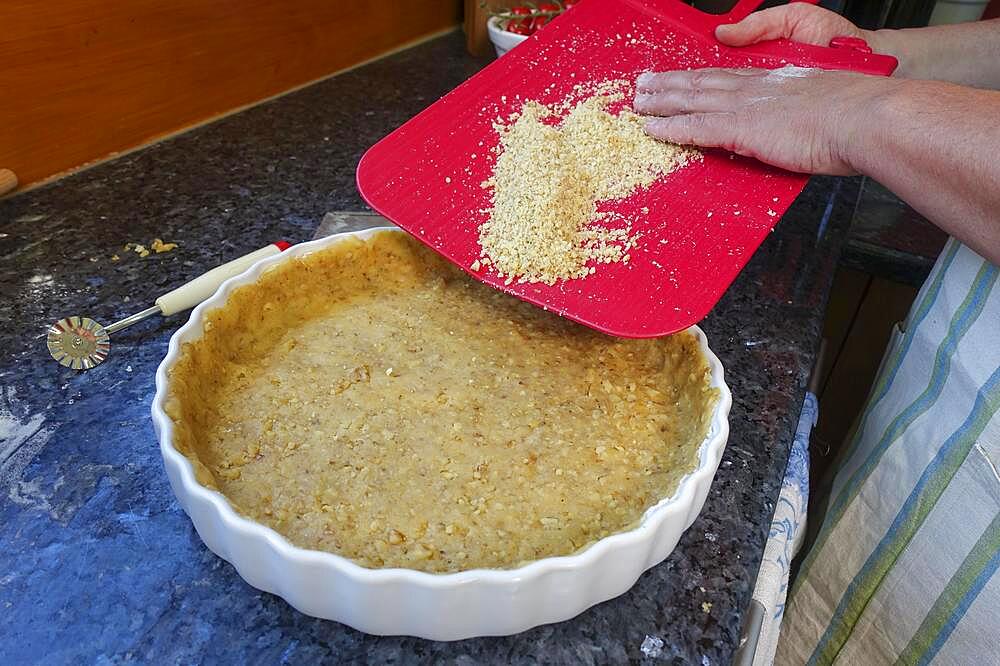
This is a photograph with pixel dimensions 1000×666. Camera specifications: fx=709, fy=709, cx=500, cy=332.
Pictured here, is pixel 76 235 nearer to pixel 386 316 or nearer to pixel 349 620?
pixel 386 316

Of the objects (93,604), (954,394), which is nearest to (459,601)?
(93,604)

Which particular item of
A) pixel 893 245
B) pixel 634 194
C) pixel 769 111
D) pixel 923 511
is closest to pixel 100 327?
pixel 634 194

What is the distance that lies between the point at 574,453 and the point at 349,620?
0.24 meters

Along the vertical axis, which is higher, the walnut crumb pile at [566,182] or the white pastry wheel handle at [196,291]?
the walnut crumb pile at [566,182]

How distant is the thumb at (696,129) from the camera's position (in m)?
0.83

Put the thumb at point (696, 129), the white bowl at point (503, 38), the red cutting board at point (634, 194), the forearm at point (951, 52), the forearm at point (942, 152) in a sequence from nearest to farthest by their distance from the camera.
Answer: the forearm at point (942, 152) < the red cutting board at point (634, 194) < the thumb at point (696, 129) < the forearm at point (951, 52) < the white bowl at point (503, 38)

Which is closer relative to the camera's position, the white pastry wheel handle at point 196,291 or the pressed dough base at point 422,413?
the pressed dough base at point 422,413

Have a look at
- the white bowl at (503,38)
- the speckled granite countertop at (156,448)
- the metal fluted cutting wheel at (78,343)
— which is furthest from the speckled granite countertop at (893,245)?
the metal fluted cutting wheel at (78,343)

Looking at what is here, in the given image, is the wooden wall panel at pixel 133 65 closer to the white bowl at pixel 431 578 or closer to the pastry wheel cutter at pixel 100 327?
the pastry wheel cutter at pixel 100 327

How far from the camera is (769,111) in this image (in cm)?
81

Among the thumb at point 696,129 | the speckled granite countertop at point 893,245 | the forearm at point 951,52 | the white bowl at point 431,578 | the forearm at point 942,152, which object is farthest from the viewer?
the speckled granite countertop at point 893,245

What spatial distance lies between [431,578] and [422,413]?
0.23 m

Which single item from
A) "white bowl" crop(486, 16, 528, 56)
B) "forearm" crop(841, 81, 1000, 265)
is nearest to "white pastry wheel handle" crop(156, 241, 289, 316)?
"forearm" crop(841, 81, 1000, 265)

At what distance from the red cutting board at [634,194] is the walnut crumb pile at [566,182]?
15 millimetres
